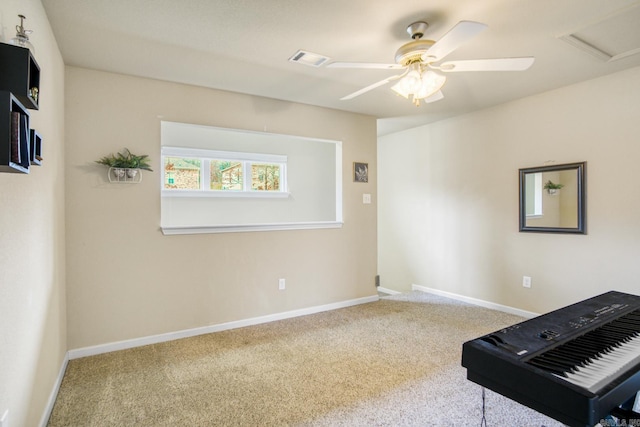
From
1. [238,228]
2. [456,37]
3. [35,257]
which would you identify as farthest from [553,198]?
[35,257]

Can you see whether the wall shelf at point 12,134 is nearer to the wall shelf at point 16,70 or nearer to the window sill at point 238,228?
the wall shelf at point 16,70

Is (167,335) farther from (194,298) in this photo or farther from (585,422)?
(585,422)

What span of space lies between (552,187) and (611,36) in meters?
1.49

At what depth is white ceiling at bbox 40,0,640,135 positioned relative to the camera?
6.38 feet

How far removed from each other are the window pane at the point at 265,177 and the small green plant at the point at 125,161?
219 centimetres

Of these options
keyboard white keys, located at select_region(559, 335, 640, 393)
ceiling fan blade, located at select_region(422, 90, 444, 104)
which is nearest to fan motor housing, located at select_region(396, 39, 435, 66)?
ceiling fan blade, located at select_region(422, 90, 444, 104)

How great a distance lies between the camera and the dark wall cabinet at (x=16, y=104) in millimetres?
999

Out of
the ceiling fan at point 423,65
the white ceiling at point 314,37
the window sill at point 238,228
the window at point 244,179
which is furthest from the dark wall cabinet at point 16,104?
the window at point 244,179

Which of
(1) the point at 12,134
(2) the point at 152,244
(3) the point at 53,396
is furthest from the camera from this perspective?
(2) the point at 152,244

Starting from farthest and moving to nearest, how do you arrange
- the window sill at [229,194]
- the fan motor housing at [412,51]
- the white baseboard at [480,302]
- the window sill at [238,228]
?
the window sill at [229,194], the white baseboard at [480,302], the window sill at [238,228], the fan motor housing at [412,51]

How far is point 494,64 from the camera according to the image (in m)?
1.92

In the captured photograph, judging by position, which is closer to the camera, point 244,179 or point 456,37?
point 456,37

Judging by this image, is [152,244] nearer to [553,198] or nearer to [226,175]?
[226,175]

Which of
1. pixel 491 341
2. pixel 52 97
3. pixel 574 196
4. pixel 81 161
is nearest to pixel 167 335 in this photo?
pixel 81 161
